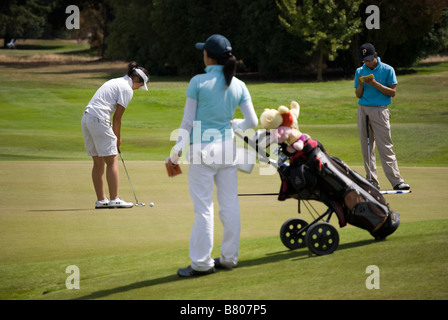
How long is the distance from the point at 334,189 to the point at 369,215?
389mm

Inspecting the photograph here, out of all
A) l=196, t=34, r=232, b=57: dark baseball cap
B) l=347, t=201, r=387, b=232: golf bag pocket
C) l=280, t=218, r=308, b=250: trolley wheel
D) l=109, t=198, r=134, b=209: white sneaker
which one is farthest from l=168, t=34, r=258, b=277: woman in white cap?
l=109, t=198, r=134, b=209: white sneaker

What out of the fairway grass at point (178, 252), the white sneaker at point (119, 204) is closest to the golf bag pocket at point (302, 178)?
the fairway grass at point (178, 252)

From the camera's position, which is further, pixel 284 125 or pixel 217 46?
pixel 284 125

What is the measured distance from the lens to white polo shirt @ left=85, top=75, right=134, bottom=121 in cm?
938

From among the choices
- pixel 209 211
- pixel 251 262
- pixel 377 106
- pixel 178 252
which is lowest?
pixel 178 252

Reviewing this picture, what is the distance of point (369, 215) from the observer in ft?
21.7

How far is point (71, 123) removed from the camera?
2503 centimetres

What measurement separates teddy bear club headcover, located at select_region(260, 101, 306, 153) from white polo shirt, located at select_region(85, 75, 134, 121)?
3.45 m

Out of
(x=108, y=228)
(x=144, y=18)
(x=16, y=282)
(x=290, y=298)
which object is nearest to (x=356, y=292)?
(x=290, y=298)

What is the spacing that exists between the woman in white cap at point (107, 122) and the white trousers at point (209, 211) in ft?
11.2

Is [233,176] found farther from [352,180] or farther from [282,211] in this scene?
[282,211]

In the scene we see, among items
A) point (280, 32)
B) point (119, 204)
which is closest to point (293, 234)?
point (119, 204)

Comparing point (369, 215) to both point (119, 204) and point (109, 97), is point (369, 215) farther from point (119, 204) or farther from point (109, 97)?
point (109, 97)

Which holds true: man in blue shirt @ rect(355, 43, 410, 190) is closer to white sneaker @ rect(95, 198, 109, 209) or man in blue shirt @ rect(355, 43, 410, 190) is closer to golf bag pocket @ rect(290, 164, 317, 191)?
white sneaker @ rect(95, 198, 109, 209)
